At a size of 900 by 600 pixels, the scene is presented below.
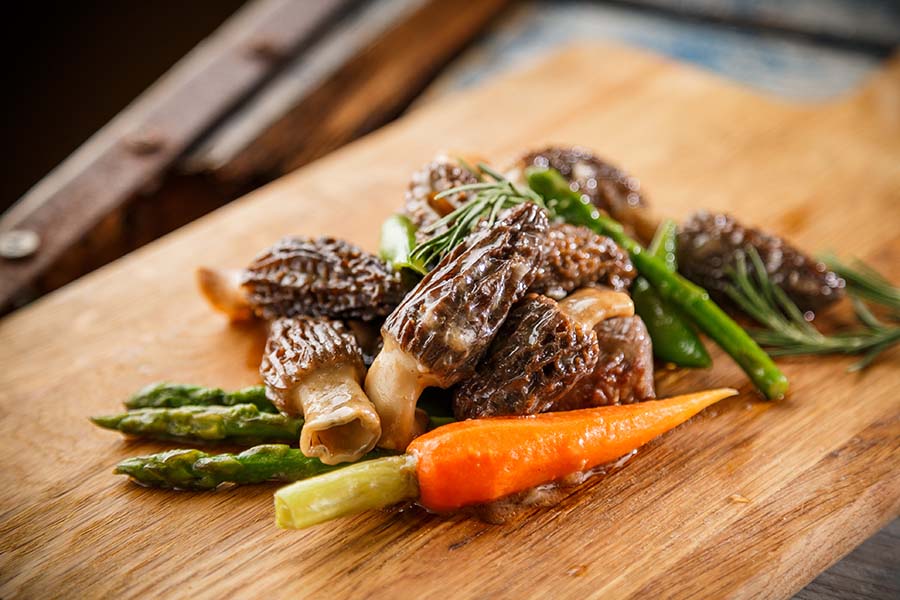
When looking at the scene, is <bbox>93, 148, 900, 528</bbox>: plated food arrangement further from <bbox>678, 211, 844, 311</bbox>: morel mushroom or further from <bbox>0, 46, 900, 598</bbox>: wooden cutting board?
<bbox>0, 46, 900, 598</bbox>: wooden cutting board

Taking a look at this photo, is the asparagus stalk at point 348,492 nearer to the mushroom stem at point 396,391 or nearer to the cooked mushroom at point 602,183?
the mushroom stem at point 396,391

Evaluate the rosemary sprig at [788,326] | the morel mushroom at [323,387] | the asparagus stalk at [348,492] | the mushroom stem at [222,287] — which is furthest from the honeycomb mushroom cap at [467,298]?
the rosemary sprig at [788,326]

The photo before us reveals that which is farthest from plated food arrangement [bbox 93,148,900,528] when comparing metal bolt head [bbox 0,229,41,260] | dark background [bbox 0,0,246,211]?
dark background [bbox 0,0,246,211]

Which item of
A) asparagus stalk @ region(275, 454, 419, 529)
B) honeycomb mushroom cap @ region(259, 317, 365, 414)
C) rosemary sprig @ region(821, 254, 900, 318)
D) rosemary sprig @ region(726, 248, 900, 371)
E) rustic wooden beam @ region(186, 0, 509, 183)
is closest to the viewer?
asparagus stalk @ region(275, 454, 419, 529)

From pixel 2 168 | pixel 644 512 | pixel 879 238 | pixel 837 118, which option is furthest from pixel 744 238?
pixel 2 168

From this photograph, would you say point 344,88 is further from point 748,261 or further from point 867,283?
point 867,283

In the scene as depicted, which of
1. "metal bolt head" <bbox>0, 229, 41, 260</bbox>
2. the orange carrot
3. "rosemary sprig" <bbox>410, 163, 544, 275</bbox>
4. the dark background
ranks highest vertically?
the dark background

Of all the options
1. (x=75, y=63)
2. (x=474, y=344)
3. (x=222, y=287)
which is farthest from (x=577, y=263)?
(x=75, y=63)

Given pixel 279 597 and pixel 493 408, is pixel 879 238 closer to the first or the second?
pixel 493 408
